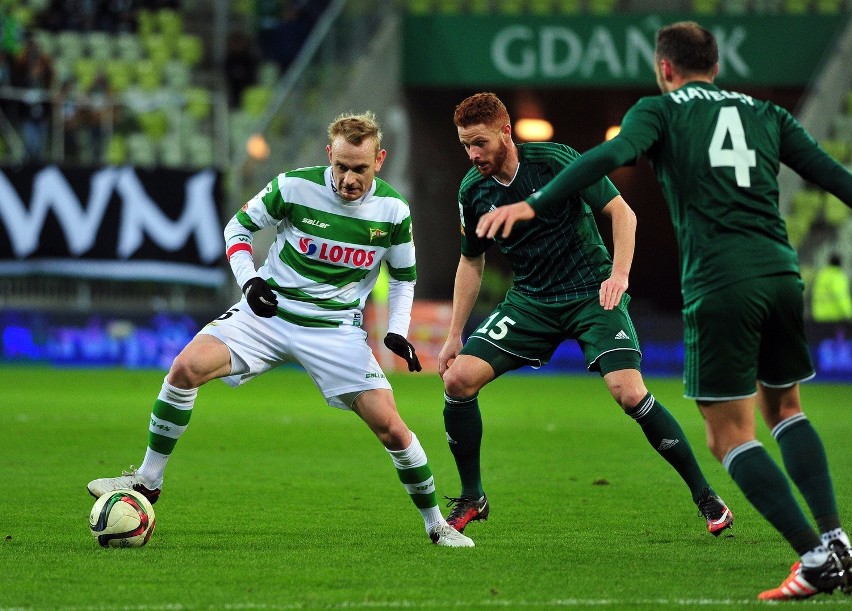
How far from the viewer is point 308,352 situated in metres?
6.82

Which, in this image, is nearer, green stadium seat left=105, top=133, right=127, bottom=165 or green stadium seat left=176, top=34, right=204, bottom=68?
green stadium seat left=105, top=133, right=127, bottom=165

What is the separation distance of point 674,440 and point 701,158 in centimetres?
233

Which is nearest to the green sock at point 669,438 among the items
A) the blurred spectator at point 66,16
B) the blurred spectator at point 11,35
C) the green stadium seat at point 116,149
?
the green stadium seat at point 116,149

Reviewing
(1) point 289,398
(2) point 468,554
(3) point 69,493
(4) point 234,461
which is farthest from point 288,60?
(2) point 468,554

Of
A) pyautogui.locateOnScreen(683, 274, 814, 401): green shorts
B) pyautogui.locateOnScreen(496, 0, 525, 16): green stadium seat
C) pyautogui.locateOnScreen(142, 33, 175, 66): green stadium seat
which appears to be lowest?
pyautogui.locateOnScreen(142, 33, 175, 66): green stadium seat

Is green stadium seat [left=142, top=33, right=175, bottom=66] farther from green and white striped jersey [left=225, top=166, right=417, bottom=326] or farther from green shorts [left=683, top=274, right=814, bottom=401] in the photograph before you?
green shorts [left=683, top=274, right=814, bottom=401]

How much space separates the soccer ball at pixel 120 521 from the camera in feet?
21.0

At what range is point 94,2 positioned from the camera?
24.1m

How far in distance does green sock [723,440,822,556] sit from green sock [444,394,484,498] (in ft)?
7.34

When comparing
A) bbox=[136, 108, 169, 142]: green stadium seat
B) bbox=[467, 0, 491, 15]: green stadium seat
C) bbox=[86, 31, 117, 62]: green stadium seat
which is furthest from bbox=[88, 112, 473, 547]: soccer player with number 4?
bbox=[467, 0, 491, 15]: green stadium seat

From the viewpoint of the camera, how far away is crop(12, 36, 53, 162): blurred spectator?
67.0 feet

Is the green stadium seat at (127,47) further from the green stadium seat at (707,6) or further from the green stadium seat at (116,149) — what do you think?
the green stadium seat at (707,6)

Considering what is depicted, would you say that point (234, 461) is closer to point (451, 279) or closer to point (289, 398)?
point (289, 398)

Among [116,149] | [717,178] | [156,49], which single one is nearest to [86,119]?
[116,149]
